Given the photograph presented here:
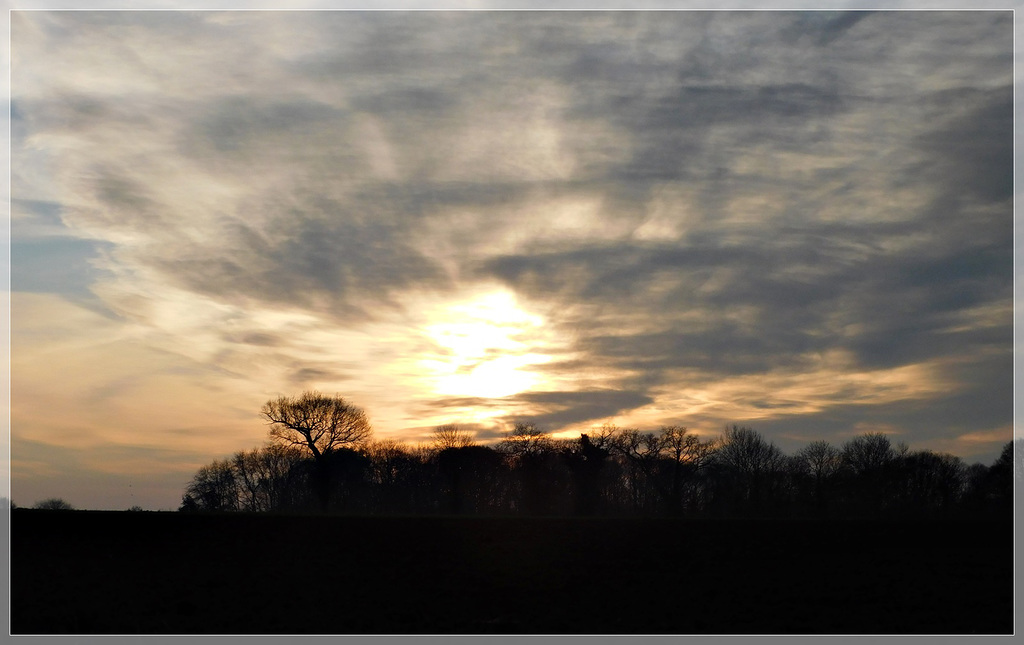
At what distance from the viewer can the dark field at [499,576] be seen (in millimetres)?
31906

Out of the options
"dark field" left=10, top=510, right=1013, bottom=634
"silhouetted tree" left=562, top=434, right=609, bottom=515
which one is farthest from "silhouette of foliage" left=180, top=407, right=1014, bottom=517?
"dark field" left=10, top=510, right=1013, bottom=634

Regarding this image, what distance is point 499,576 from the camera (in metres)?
39.2

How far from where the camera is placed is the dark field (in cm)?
3191

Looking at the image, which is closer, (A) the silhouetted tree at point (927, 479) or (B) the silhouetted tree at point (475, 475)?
(A) the silhouetted tree at point (927, 479)

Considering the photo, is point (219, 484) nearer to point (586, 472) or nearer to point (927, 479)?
point (586, 472)

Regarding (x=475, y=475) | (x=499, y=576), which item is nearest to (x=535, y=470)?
(x=475, y=475)

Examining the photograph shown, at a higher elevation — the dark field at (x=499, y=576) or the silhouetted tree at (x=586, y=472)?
the silhouetted tree at (x=586, y=472)

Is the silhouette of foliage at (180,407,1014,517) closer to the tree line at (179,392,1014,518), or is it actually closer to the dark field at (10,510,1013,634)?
the tree line at (179,392,1014,518)

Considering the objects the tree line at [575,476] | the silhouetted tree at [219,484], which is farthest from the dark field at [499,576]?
the silhouetted tree at [219,484]

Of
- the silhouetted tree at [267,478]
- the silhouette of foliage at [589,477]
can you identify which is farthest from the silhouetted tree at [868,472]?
the silhouetted tree at [267,478]

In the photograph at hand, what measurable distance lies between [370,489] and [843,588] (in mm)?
89545

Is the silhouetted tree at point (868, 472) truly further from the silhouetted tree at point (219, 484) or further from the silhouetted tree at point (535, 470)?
the silhouetted tree at point (219, 484)

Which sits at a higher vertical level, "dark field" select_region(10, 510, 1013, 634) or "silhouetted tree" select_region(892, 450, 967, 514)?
"silhouetted tree" select_region(892, 450, 967, 514)

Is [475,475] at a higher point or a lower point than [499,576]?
higher
